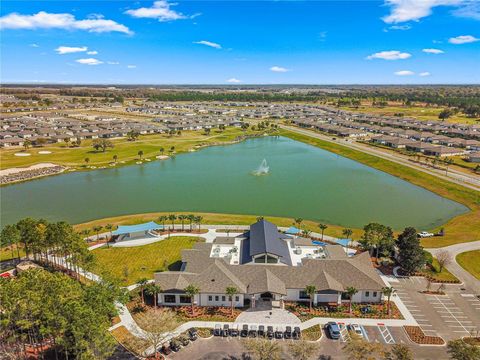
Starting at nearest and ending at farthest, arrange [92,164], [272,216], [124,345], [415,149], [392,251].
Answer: [124,345] → [392,251] → [272,216] → [92,164] → [415,149]

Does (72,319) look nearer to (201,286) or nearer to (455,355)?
(201,286)

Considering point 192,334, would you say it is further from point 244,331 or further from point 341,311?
point 341,311

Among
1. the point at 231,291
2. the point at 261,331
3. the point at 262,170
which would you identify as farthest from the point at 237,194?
the point at 261,331

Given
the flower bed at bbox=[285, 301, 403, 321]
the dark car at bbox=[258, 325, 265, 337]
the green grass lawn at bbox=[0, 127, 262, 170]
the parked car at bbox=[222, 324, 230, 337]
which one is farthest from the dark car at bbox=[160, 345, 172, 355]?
the green grass lawn at bbox=[0, 127, 262, 170]

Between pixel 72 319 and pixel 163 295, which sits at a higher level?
pixel 72 319

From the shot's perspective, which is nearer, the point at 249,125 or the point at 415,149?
the point at 415,149

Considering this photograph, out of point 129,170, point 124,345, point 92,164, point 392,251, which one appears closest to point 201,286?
point 124,345
